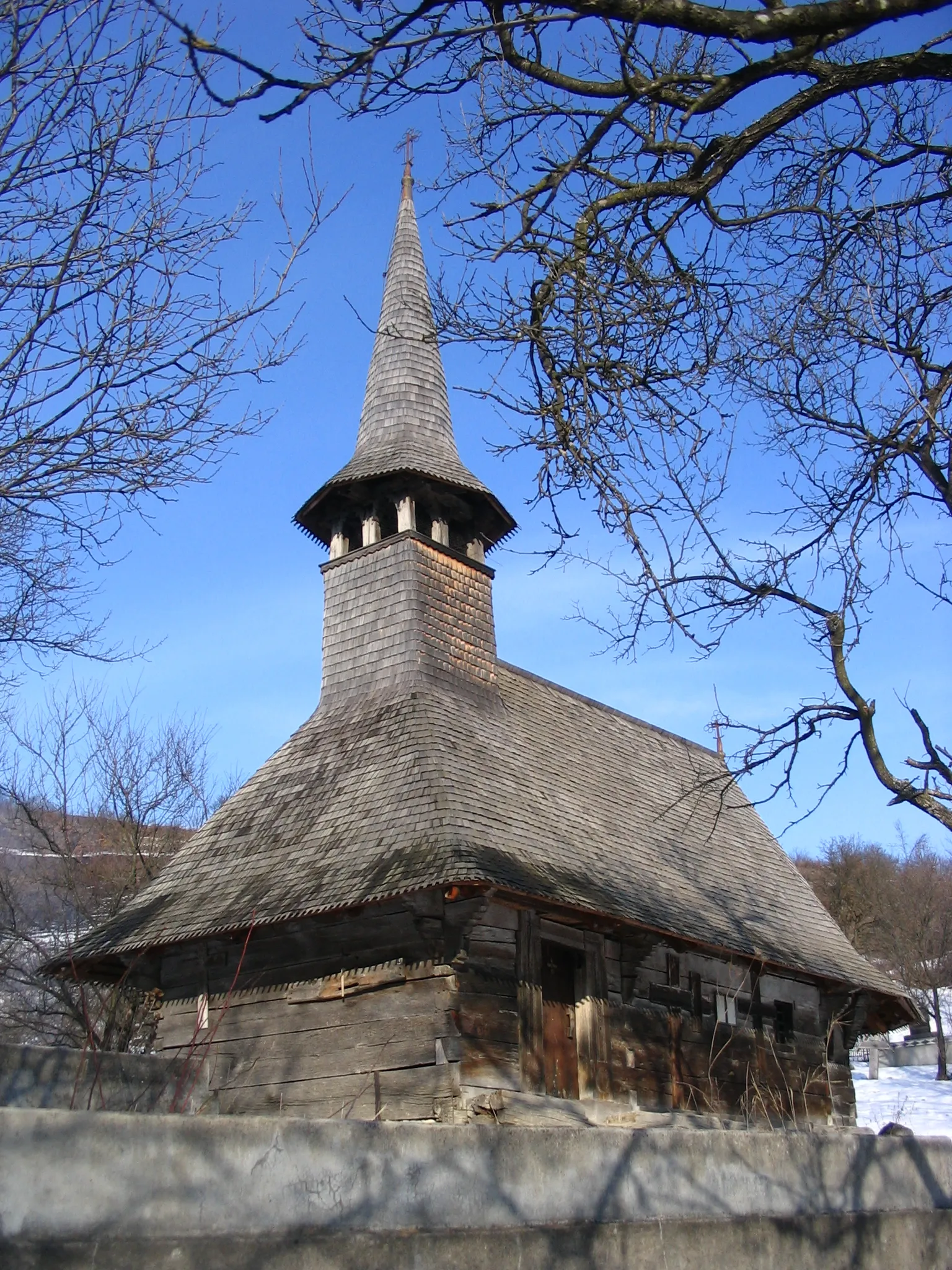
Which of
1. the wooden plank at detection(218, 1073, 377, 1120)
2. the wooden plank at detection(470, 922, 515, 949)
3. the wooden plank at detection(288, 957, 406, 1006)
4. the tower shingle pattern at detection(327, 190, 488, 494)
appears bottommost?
the wooden plank at detection(218, 1073, 377, 1120)

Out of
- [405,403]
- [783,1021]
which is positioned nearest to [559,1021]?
[783,1021]

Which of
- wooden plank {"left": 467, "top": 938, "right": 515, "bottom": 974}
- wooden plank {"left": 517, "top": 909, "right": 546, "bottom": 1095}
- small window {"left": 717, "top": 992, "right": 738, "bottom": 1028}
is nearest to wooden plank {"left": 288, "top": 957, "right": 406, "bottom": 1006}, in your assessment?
wooden plank {"left": 467, "top": 938, "right": 515, "bottom": 974}

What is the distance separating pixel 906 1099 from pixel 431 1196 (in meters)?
23.3

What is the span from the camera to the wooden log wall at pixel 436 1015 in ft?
36.8

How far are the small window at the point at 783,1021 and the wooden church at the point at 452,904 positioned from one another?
39mm

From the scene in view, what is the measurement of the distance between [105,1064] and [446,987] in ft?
14.0

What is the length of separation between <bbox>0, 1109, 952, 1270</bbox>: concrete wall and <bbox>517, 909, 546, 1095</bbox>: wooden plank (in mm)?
5759

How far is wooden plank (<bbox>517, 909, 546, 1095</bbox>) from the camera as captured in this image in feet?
38.3

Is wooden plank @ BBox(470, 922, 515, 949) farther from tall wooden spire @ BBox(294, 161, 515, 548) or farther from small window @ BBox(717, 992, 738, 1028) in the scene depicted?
tall wooden spire @ BBox(294, 161, 515, 548)

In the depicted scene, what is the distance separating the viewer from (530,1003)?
12.0 metres

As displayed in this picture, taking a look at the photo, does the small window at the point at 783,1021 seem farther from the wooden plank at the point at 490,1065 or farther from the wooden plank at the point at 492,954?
the wooden plank at the point at 490,1065

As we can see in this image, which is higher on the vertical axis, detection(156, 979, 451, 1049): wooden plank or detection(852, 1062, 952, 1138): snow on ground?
detection(156, 979, 451, 1049): wooden plank

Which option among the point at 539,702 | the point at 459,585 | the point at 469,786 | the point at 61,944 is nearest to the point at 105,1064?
the point at 469,786

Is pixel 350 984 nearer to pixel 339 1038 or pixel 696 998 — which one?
pixel 339 1038
